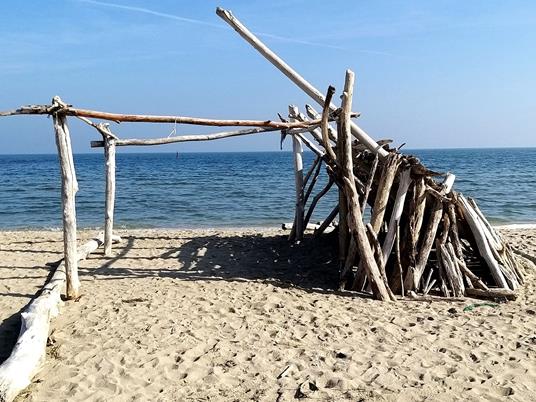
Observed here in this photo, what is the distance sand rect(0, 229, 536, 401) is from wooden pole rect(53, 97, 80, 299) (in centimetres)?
31

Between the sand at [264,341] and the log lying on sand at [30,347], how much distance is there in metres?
0.12

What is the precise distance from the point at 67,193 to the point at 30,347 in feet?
7.29

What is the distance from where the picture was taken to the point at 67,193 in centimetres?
605

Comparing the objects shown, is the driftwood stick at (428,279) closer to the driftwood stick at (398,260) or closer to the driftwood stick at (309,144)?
the driftwood stick at (398,260)

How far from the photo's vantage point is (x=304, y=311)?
5715mm

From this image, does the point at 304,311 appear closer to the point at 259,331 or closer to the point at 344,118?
the point at 259,331

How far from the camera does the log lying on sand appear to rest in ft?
12.2

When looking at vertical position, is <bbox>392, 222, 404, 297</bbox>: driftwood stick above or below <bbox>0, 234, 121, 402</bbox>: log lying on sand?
above

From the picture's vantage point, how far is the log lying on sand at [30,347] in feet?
12.2

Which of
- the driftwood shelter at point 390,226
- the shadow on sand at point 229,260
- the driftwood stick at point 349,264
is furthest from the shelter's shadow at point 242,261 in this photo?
the driftwood shelter at point 390,226

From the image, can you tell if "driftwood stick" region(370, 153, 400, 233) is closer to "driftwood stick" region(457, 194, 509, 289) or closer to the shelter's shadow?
"driftwood stick" region(457, 194, 509, 289)

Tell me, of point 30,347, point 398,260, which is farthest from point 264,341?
point 398,260

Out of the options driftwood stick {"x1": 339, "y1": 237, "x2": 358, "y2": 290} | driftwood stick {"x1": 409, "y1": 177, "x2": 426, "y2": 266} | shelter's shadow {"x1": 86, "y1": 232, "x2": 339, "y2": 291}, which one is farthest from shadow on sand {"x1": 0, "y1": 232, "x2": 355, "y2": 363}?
driftwood stick {"x1": 409, "y1": 177, "x2": 426, "y2": 266}

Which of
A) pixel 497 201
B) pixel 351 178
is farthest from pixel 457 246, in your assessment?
pixel 497 201
